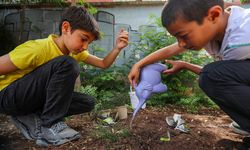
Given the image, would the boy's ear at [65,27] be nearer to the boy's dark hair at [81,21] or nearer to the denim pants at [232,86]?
the boy's dark hair at [81,21]

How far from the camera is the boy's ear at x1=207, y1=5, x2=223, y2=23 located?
1.68m

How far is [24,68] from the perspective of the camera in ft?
7.06

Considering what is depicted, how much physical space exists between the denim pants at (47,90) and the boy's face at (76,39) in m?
0.12

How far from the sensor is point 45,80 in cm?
215

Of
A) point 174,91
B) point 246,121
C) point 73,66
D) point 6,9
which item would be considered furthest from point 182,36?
point 6,9

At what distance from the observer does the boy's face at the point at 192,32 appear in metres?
1.67

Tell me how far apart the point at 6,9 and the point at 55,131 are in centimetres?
394

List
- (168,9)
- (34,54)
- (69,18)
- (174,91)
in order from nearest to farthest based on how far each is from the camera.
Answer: (168,9) < (34,54) < (69,18) < (174,91)

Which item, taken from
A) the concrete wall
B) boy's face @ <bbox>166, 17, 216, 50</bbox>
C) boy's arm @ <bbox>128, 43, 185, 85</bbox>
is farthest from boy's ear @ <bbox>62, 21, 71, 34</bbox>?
the concrete wall

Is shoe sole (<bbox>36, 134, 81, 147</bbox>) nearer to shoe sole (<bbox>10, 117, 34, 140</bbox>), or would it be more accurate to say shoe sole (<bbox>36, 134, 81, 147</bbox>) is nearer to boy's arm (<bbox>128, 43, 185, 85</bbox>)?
shoe sole (<bbox>10, 117, 34, 140</bbox>)

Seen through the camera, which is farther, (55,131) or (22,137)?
(22,137)

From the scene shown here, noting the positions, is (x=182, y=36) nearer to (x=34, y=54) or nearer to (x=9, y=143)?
(x=34, y=54)

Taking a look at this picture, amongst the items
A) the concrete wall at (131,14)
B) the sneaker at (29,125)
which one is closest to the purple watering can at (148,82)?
→ the sneaker at (29,125)

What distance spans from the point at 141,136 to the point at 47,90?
2.24 ft
